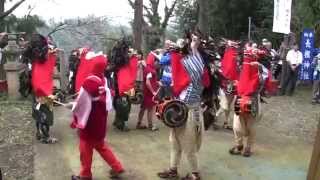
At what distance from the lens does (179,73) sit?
670 centimetres

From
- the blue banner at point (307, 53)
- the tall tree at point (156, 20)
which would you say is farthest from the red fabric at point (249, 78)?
the tall tree at point (156, 20)

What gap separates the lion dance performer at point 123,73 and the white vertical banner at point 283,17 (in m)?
6.46

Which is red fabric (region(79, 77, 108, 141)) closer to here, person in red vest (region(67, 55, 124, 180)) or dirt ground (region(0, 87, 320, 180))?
person in red vest (region(67, 55, 124, 180))

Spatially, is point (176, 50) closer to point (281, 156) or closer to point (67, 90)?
point (281, 156)

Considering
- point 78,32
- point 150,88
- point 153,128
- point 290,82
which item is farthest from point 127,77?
point 78,32

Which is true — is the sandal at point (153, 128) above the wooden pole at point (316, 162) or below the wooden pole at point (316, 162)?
below

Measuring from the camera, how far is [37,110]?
29.4 ft

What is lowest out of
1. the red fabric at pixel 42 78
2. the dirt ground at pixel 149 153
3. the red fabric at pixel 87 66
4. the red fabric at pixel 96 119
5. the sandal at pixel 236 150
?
the dirt ground at pixel 149 153

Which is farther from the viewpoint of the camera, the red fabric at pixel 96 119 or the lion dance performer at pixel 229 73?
the lion dance performer at pixel 229 73

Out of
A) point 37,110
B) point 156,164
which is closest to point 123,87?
point 37,110

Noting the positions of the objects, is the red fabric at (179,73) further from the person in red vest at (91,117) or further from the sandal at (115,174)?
the sandal at (115,174)

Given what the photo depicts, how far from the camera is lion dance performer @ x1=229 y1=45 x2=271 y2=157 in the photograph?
793cm

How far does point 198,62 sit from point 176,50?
31cm

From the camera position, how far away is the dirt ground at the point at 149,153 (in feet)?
24.4
